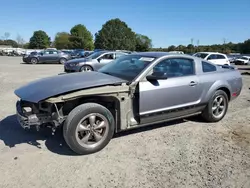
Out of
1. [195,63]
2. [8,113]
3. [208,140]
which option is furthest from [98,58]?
[208,140]

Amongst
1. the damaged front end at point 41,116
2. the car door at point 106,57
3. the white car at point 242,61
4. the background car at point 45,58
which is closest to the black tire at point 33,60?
the background car at point 45,58

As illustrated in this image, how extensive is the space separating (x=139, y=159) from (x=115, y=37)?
2829 inches

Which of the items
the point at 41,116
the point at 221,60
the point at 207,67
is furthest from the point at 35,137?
the point at 221,60

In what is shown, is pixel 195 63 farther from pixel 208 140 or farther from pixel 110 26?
pixel 110 26

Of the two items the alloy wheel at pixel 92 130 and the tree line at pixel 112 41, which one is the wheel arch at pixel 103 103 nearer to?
the alloy wheel at pixel 92 130

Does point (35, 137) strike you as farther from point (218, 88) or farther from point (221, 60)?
point (221, 60)

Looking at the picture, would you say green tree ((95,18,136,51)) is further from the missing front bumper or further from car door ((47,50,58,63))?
the missing front bumper

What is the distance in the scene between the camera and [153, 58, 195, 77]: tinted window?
4473 mm

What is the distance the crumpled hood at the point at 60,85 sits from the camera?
11.6ft

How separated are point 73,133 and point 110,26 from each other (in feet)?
248

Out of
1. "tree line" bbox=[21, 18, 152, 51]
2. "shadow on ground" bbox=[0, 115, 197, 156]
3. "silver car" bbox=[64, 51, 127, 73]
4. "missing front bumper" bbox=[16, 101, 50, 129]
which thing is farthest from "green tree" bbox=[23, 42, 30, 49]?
"missing front bumper" bbox=[16, 101, 50, 129]

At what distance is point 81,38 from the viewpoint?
87.6 m

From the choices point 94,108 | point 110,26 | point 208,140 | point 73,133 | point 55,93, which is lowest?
point 208,140

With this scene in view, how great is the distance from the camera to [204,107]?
5.00m
